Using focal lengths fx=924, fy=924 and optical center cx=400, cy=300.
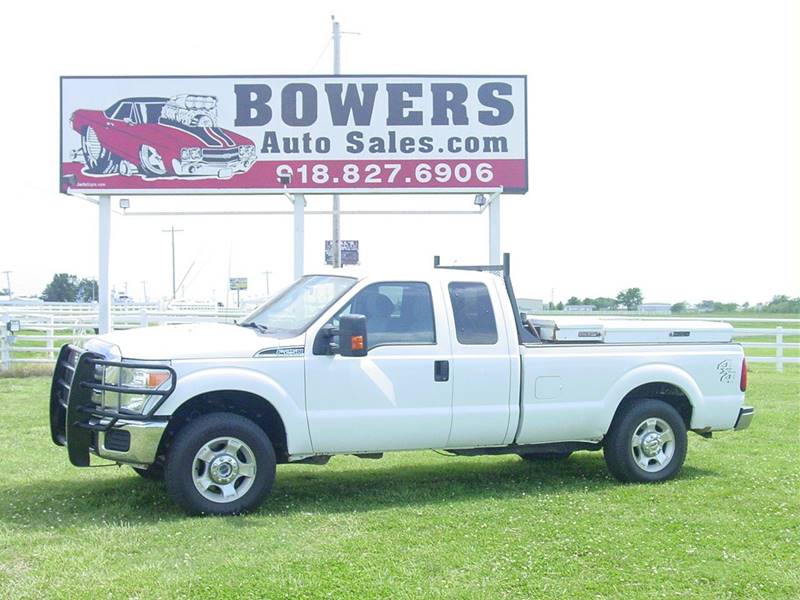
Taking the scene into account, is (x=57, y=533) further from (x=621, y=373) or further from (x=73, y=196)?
(x=73, y=196)

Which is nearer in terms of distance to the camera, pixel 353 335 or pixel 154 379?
pixel 154 379

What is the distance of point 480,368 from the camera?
302 inches

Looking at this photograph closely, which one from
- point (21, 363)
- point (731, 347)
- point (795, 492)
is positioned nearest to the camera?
point (795, 492)

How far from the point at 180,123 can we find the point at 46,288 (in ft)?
186

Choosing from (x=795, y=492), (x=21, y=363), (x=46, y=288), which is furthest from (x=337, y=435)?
(x=46, y=288)

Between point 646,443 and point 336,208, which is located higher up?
point 336,208

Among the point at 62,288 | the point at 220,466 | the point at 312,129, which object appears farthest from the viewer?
the point at 62,288

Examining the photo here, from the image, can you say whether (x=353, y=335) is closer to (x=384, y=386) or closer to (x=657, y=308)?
(x=384, y=386)

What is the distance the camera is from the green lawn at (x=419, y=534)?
17.6 ft

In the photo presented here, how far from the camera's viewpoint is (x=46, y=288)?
224 feet

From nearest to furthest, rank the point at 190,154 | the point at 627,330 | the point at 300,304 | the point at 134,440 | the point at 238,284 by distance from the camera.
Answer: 1. the point at 134,440
2. the point at 300,304
3. the point at 627,330
4. the point at 190,154
5. the point at 238,284

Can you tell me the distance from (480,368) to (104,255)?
11379 mm

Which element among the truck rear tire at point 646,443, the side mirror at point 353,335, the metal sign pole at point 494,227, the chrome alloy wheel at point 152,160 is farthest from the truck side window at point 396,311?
the chrome alloy wheel at point 152,160

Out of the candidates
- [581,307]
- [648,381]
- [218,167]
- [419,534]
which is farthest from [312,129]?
[419,534]
